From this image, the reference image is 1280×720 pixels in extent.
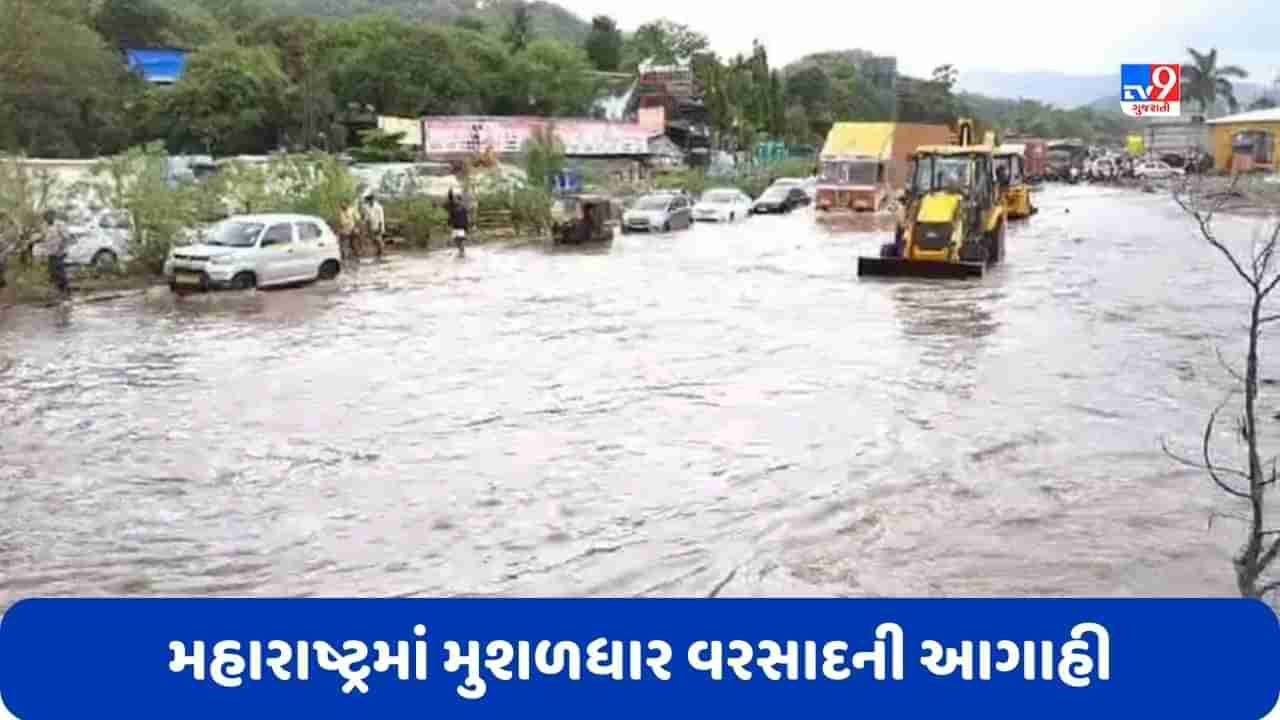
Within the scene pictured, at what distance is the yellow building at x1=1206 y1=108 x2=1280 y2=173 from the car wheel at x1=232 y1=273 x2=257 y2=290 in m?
56.1

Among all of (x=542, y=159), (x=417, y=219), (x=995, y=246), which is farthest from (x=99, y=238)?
(x=542, y=159)

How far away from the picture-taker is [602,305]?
21031 millimetres

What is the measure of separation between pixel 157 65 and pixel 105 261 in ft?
134

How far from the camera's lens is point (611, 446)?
11.0 metres

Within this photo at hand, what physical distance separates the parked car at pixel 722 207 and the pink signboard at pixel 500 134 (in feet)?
22.6

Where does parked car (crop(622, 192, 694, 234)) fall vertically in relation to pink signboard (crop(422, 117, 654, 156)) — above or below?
below

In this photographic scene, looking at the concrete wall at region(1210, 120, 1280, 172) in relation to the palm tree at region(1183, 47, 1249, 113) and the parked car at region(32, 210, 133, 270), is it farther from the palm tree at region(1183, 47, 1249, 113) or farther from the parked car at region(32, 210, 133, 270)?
the parked car at region(32, 210, 133, 270)

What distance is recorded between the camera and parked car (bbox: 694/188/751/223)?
4391 cm

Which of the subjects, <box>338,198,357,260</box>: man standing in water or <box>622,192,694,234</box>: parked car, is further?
<box>622,192,694,234</box>: parked car

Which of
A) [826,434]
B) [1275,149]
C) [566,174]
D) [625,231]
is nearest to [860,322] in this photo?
[826,434]

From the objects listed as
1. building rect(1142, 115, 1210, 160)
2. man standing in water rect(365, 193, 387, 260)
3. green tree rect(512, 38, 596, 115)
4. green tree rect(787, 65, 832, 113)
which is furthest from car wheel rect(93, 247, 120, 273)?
green tree rect(787, 65, 832, 113)

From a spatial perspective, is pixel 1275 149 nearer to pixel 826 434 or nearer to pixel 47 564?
pixel 826 434

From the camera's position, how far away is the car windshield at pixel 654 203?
38844 millimetres

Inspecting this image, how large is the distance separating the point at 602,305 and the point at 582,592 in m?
14.0
